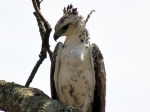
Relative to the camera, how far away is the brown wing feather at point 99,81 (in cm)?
857

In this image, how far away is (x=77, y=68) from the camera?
27.7 feet

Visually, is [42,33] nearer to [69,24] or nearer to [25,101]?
[69,24]

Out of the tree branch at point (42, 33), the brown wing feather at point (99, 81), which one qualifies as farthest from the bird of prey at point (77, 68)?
the tree branch at point (42, 33)

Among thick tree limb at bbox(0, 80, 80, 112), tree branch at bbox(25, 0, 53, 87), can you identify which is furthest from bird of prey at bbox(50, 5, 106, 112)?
thick tree limb at bbox(0, 80, 80, 112)

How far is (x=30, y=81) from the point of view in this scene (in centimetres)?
716

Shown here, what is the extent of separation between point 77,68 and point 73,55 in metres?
0.28

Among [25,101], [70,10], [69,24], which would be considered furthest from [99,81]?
[25,101]

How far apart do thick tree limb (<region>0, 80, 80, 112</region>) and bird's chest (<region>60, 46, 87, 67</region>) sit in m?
3.36

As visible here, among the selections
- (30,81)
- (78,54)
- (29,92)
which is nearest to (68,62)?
(78,54)

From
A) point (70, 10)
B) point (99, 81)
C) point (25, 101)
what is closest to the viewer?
point (25, 101)

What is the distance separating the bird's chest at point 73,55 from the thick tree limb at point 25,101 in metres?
3.36

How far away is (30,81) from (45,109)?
281 cm

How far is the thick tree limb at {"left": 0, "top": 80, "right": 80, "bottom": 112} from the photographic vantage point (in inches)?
174

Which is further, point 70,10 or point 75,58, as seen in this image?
point 70,10
